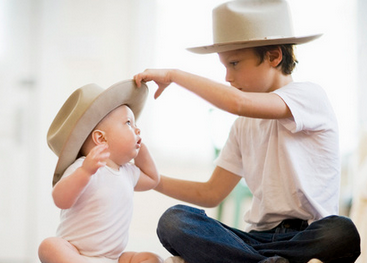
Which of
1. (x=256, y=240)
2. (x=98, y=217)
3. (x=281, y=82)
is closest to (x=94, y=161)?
(x=98, y=217)

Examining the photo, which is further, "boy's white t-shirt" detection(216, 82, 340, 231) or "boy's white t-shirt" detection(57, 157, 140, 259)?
"boy's white t-shirt" detection(216, 82, 340, 231)

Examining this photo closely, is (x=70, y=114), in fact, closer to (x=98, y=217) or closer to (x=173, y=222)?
(x=98, y=217)

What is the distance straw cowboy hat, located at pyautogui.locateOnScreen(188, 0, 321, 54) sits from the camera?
4.78 feet

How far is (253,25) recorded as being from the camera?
4.81 ft

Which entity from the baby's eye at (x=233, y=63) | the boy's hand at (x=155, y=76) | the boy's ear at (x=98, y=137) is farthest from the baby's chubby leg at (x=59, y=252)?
the baby's eye at (x=233, y=63)

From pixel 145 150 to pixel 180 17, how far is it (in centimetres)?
212

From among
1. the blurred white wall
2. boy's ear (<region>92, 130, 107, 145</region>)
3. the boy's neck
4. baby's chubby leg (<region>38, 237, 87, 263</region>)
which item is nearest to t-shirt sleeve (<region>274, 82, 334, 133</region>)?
the boy's neck

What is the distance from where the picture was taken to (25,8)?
2822 mm

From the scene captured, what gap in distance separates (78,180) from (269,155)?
62 centimetres

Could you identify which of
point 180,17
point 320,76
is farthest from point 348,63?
point 180,17

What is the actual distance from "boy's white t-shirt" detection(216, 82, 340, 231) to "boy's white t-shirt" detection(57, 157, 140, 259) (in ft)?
1.54

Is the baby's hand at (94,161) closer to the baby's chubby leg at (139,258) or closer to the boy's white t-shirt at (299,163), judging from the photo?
the baby's chubby leg at (139,258)

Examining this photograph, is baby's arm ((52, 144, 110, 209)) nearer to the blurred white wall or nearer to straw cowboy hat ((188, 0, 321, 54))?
straw cowboy hat ((188, 0, 321, 54))

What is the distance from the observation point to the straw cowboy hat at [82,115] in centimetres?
123
